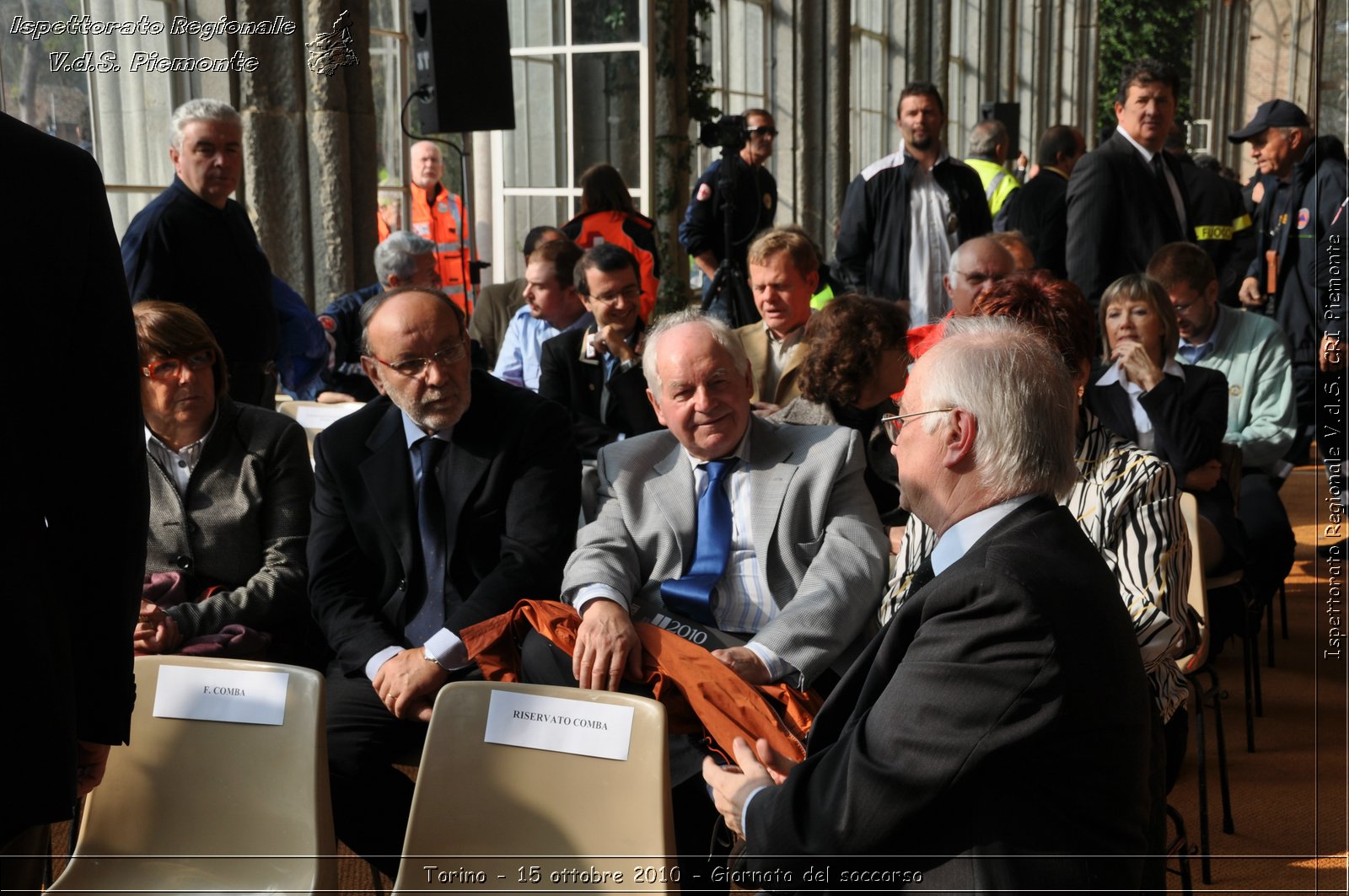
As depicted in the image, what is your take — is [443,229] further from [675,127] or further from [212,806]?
[212,806]

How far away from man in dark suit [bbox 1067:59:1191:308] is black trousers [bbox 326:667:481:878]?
332 centimetres

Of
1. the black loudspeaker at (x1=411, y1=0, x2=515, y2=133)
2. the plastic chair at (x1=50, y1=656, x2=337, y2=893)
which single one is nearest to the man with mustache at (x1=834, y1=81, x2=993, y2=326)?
the black loudspeaker at (x1=411, y1=0, x2=515, y2=133)

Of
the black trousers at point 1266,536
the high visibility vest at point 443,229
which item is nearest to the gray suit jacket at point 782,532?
the black trousers at point 1266,536

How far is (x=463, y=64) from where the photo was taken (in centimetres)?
518

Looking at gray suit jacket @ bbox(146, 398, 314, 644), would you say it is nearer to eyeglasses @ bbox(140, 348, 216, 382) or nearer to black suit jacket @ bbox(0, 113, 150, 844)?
eyeglasses @ bbox(140, 348, 216, 382)

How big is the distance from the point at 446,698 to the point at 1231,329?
3.35m

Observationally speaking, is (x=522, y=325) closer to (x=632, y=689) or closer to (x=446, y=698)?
(x=632, y=689)

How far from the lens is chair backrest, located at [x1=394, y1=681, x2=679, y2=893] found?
1988mm

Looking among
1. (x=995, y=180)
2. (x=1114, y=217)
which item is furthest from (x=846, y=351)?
(x=995, y=180)

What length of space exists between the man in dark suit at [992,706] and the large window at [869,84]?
12349 mm

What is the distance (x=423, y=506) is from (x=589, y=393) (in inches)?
58.7

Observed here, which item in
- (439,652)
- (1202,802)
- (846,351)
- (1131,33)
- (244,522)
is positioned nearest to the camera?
(439,652)

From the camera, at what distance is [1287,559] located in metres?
4.14

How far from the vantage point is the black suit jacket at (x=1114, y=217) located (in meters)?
4.92
